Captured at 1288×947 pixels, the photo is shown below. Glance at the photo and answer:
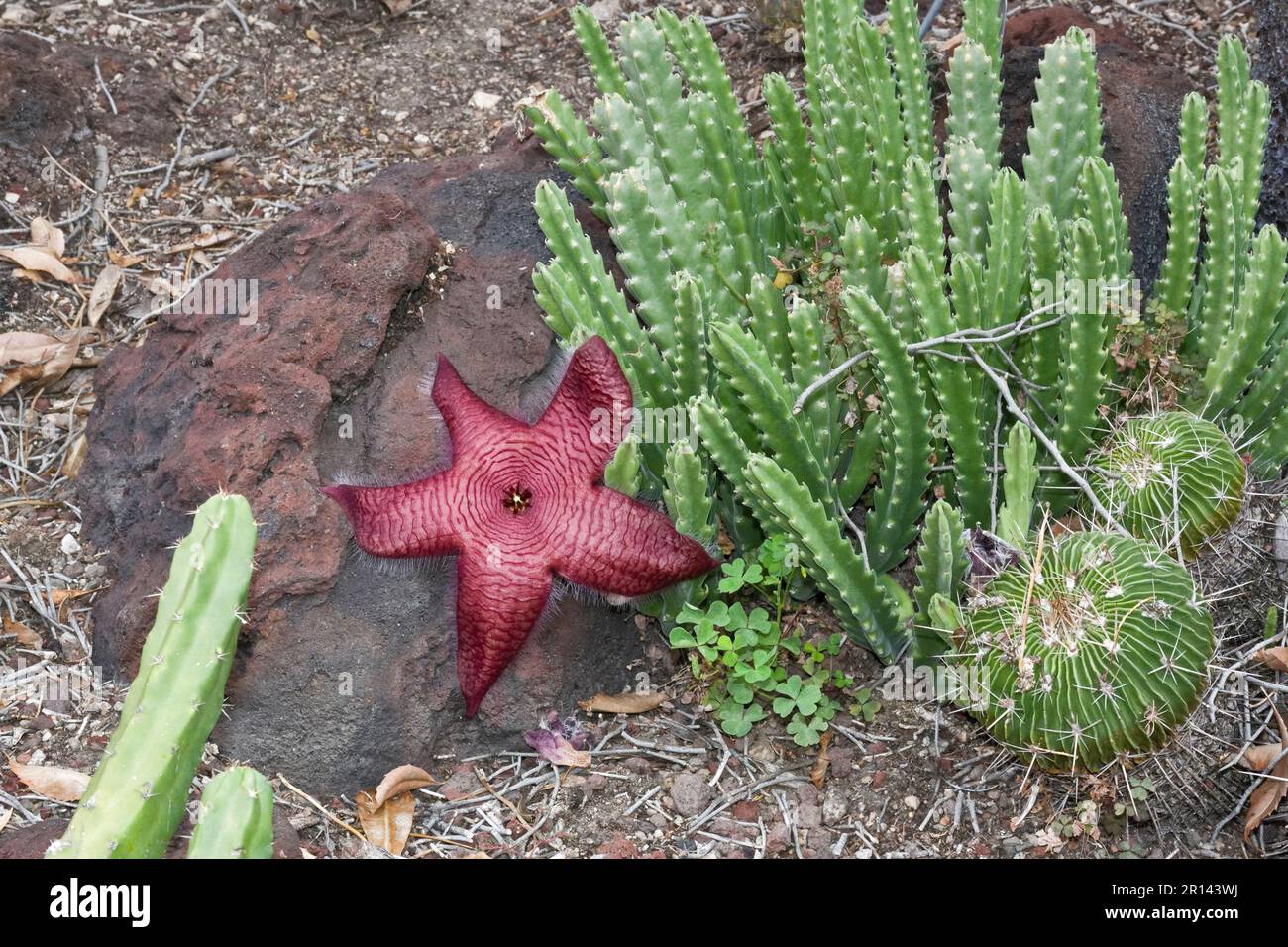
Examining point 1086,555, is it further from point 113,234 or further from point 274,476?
point 113,234

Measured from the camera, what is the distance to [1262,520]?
2.78 meters

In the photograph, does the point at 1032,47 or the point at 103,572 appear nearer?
the point at 103,572

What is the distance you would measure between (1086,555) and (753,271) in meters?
1.17

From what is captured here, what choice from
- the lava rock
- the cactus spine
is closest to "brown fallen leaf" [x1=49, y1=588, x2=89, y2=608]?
the cactus spine

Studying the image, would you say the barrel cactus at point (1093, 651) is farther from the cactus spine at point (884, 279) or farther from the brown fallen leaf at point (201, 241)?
the brown fallen leaf at point (201, 241)

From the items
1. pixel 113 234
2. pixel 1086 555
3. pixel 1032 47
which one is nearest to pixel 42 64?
pixel 113 234

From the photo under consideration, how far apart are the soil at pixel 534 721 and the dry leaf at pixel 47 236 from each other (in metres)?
0.06

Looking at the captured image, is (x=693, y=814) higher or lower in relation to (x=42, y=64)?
lower

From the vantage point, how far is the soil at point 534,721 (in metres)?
2.68

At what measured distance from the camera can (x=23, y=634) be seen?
3.09 meters

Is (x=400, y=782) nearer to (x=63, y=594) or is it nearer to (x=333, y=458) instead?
(x=333, y=458)

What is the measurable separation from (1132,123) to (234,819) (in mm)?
3049

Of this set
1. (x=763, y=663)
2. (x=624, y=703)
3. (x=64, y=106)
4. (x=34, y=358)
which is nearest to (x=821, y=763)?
(x=763, y=663)

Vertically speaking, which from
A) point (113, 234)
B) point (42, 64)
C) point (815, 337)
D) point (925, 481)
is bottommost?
point (925, 481)
